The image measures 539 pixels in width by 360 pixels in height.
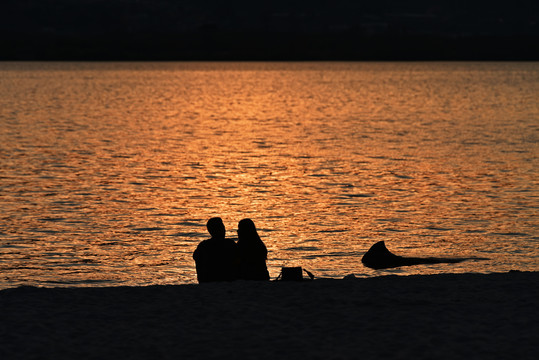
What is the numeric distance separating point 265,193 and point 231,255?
17.0m

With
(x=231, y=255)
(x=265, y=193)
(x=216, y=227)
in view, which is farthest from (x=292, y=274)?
(x=265, y=193)

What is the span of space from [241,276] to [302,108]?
8252 cm

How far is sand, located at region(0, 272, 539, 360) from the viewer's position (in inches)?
457

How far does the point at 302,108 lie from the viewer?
9812 centimetres

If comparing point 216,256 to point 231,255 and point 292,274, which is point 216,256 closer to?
point 231,255

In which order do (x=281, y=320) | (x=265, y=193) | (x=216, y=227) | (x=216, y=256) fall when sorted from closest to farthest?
1. (x=281, y=320)
2. (x=216, y=227)
3. (x=216, y=256)
4. (x=265, y=193)

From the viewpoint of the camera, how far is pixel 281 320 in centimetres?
1311

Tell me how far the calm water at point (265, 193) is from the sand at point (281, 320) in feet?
15.9

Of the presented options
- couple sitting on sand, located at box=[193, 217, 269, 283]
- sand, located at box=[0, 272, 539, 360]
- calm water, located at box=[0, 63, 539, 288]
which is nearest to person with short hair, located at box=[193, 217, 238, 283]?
couple sitting on sand, located at box=[193, 217, 269, 283]

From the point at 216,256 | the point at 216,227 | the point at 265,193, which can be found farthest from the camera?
the point at 265,193

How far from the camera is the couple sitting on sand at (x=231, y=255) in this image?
15793mm

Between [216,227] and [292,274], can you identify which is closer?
[216,227]

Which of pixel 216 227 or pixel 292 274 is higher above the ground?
pixel 216 227

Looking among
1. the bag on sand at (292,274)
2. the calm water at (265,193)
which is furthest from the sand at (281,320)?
the calm water at (265,193)
